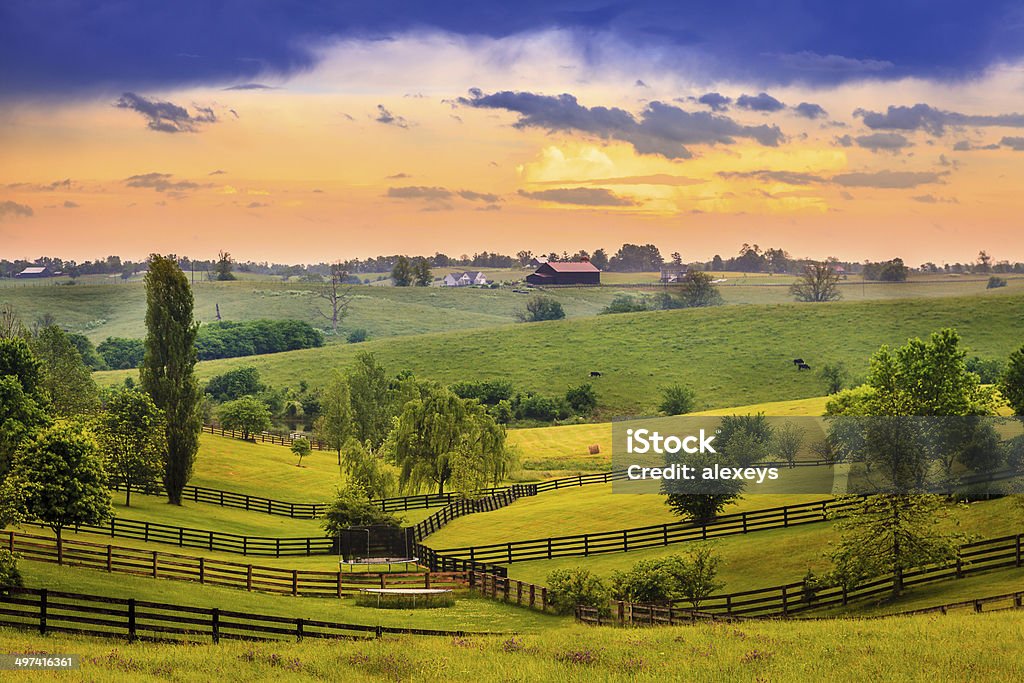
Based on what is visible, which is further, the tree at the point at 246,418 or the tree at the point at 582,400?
the tree at the point at 582,400

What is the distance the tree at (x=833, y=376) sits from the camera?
13212cm

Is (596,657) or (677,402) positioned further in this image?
(677,402)

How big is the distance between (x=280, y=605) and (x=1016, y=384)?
44394 millimetres

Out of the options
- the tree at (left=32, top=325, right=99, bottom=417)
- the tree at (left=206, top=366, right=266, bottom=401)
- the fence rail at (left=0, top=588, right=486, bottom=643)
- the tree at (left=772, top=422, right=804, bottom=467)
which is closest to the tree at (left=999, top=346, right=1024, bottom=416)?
the tree at (left=772, top=422, right=804, bottom=467)

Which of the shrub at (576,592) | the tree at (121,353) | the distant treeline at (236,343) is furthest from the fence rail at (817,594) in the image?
the tree at (121,353)

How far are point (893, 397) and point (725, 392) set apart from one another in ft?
320

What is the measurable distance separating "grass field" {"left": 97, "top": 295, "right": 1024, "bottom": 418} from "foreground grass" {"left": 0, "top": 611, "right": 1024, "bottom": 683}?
104409 millimetres

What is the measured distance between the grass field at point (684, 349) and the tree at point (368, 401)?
40541 mm

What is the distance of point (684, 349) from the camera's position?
521 ft

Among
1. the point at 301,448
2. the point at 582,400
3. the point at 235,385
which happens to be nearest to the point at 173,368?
the point at 301,448

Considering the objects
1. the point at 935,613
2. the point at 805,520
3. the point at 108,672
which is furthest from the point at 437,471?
the point at 108,672

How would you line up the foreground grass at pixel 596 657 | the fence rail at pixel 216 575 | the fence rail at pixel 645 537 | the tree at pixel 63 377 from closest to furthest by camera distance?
the foreground grass at pixel 596 657 < the fence rail at pixel 216 575 < the fence rail at pixel 645 537 < the tree at pixel 63 377

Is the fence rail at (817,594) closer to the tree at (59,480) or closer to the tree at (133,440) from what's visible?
the tree at (59,480)

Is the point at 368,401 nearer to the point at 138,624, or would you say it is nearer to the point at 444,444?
the point at 444,444
